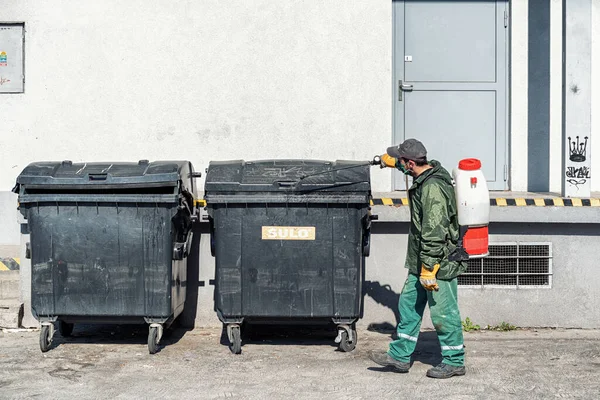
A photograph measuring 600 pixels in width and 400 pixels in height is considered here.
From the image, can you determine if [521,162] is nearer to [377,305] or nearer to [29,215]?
[377,305]

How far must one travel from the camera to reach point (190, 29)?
852cm

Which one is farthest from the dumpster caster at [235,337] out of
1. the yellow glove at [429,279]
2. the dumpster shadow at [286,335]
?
the yellow glove at [429,279]

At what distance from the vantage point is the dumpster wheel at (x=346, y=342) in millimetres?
7078

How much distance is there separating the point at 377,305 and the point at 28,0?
14.3 ft

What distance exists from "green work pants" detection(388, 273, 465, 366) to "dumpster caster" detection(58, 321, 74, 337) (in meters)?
2.80

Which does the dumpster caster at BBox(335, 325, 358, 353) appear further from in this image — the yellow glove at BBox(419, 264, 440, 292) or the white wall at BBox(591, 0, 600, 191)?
Result: the white wall at BBox(591, 0, 600, 191)

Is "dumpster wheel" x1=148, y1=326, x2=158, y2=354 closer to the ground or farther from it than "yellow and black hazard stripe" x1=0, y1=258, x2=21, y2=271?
closer to the ground

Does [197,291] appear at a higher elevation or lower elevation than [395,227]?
lower

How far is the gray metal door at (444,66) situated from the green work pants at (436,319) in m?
2.56

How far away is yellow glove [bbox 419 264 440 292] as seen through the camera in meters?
6.24

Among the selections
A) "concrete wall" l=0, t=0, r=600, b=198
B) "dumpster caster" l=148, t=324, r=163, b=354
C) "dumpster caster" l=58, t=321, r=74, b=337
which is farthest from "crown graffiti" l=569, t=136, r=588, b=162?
"dumpster caster" l=58, t=321, r=74, b=337

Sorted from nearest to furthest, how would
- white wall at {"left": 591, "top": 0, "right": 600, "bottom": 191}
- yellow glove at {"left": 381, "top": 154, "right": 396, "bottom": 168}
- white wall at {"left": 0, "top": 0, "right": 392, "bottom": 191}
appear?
yellow glove at {"left": 381, "top": 154, "right": 396, "bottom": 168}
white wall at {"left": 0, "top": 0, "right": 392, "bottom": 191}
white wall at {"left": 591, "top": 0, "right": 600, "bottom": 191}

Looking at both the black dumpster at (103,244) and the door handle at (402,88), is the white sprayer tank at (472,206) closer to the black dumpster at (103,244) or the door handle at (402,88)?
the black dumpster at (103,244)

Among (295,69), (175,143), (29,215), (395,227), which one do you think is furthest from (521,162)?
(29,215)
